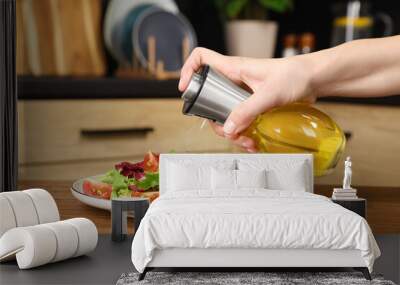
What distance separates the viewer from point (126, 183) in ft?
7.41

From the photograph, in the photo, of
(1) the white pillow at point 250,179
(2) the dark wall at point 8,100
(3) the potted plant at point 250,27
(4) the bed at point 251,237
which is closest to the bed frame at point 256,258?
(4) the bed at point 251,237

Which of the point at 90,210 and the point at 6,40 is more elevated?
the point at 6,40

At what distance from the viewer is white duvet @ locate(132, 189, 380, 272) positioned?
189cm

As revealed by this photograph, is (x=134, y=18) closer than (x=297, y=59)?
No

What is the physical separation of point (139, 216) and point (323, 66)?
2.95 feet

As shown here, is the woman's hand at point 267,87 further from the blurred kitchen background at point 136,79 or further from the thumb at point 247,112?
the blurred kitchen background at point 136,79

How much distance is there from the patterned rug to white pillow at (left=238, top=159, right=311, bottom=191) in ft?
1.58

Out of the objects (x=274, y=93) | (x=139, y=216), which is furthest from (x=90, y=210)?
(x=274, y=93)

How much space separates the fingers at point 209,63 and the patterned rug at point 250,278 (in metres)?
0.51

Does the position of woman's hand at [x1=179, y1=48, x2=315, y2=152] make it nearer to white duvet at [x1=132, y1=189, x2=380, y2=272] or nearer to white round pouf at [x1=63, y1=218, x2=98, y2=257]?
white duvet at [x1=132, y1=189, x2=380, y2=272]

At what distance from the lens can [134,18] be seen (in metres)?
4.24

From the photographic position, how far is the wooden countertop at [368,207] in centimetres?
210

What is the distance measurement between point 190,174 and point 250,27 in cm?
230

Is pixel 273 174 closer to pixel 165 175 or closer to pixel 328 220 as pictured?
pixel 165 175
